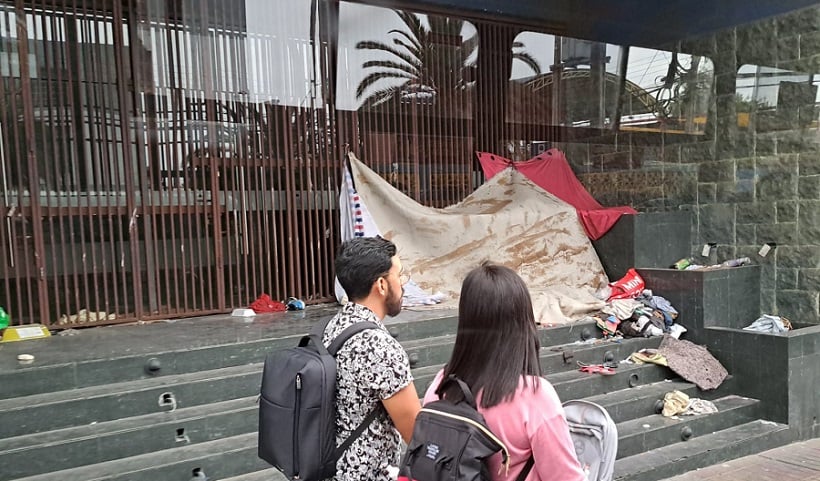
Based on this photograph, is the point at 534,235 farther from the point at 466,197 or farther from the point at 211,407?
the point at 211,407

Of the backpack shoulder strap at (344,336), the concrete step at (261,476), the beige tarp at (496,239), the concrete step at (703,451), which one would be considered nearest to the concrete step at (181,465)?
the concrete step at (261,476)

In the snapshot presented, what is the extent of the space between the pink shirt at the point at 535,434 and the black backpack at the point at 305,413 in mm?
483

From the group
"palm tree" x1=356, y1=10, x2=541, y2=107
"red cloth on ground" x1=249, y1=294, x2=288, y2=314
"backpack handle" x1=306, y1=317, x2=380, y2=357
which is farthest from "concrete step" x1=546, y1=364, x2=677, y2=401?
"palm tree" x1=356, y1=10, x2=541, y2=107

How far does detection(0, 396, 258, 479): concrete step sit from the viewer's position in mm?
3557

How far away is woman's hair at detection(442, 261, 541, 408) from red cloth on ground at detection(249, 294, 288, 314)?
202 inches

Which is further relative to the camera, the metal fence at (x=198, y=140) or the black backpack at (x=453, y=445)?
the metal fence at (x=198, y=140)

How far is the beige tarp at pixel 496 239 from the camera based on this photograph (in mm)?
6914

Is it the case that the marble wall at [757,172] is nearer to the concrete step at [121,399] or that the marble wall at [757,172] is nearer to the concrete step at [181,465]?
the concrete step at [121,399]

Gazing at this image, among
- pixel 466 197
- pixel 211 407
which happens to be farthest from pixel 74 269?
pixel 466 197

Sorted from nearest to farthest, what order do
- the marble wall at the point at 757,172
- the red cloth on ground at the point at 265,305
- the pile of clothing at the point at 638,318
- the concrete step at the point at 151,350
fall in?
the concrete step at the point at 151,350 → the pile of clothing at the point at 638,318 → the marble wall at the point at 757,172 → the red cloth on ground at the point at 265,305

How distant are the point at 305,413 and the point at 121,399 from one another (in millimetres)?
2837

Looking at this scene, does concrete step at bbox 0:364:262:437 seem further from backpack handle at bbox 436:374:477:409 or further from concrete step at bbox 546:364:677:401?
backpack handle at bbox 436:374:477:409

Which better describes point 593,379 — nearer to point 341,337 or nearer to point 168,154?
point 341,337

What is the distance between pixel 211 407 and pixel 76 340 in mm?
1788
